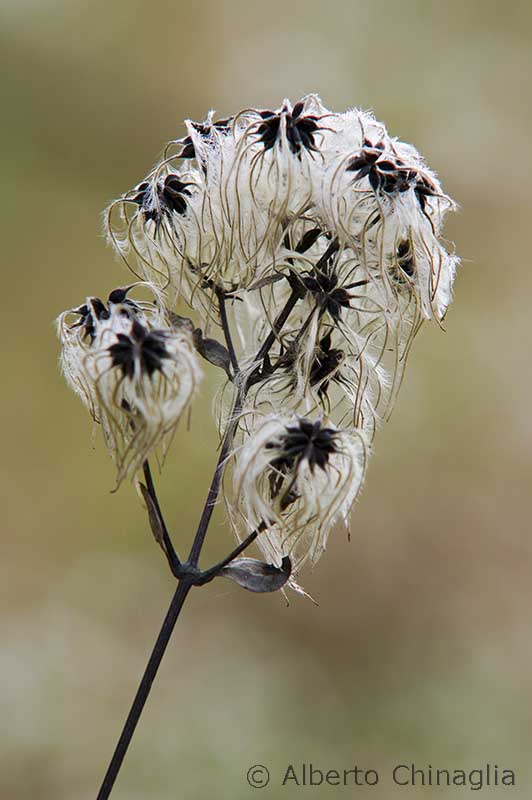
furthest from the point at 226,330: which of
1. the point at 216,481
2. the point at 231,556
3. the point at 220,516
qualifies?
the point at 220,516

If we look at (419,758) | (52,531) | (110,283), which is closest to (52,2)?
(110,283)

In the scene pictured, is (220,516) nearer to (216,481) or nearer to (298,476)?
(216,481)

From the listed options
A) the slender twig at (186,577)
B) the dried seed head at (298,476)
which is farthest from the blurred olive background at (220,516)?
the dried seed head at (298,476)

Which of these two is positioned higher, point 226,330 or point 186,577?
Result: point 226,330

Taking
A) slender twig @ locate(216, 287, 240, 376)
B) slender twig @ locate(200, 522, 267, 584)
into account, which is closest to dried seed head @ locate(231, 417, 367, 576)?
slender twig @ locate(200, 522, 267, 584)

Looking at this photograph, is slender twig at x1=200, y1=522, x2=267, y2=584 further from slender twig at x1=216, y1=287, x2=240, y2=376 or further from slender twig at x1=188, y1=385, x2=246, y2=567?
slender twig at x1=216, y1=287, x2=240, y2=376

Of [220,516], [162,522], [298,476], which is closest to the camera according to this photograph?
[298,476]

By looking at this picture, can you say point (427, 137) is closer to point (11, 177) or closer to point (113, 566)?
point (11, 177)

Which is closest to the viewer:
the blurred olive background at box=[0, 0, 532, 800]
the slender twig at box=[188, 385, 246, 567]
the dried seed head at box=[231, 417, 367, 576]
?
the dried seed head at box=[231, 417, 367, 576]
